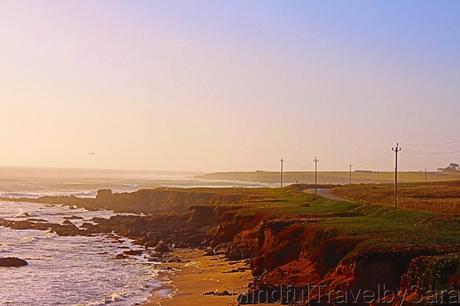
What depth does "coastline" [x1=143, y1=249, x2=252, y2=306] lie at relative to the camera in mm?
28891

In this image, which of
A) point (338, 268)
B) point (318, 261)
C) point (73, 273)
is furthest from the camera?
point (73, 273)

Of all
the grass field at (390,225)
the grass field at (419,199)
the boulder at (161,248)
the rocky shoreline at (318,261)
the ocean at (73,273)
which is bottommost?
the ocean at (73,273)

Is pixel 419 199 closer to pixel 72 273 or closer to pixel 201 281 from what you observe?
pixel 201 281

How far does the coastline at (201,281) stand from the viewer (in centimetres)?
2889

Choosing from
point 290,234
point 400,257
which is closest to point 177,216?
point 290,234

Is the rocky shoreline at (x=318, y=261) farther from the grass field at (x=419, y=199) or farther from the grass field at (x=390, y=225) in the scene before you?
the grass field at (x=419, y=199)

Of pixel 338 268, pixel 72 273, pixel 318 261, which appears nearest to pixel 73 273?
pixel 72 273

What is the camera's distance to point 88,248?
52469mm

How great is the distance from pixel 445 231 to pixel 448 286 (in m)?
10.5

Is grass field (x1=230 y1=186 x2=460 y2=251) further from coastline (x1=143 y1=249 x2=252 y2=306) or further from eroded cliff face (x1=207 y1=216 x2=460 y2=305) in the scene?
coastline (x1=143 y1=249 x2=252 y2=306)

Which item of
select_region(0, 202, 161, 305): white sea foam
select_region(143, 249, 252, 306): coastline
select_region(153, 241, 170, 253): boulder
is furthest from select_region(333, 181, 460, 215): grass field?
select_region(0, 202, 161, 305): white sea foam

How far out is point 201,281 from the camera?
34.4 m

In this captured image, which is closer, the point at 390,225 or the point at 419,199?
the point at 390,225

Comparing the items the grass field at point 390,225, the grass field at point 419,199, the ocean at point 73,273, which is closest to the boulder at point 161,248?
the ocean at point 73,273
